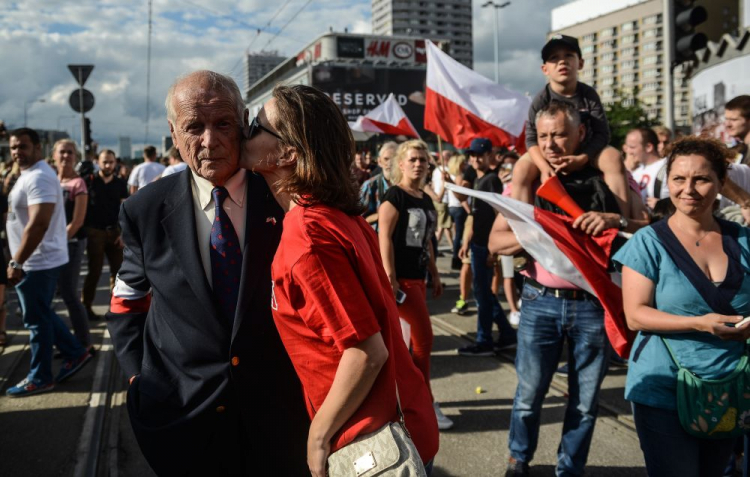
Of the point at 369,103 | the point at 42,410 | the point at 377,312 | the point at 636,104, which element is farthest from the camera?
the point at 636,104

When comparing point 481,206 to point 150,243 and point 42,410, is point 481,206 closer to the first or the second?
point 42,410

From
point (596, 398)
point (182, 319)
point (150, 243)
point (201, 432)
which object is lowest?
point (596, 398)

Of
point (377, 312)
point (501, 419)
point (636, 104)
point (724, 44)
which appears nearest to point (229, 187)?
point (377, 312)

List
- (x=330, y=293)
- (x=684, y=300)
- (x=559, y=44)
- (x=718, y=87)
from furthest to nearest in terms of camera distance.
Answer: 1. (x=718, y=87)
2. (x=559, y=44)
3. (x=684, y=300)
4. (x=330, y=293)

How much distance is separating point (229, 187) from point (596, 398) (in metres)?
2.25

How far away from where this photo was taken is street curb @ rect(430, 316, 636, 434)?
429 cm

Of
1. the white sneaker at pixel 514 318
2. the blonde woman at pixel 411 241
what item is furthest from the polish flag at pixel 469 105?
the blonde woman at pixel 411 241

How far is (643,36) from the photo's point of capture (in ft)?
409

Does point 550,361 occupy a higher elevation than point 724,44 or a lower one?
lower

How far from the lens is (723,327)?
94.1 inches

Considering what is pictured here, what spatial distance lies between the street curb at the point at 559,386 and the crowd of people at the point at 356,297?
759mm

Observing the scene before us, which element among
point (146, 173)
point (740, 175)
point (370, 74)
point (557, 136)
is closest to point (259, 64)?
point (370, 74)

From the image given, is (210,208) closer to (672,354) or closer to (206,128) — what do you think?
(206,128)

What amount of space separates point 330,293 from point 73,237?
19.2 feet
